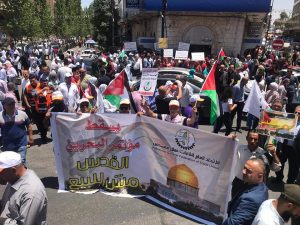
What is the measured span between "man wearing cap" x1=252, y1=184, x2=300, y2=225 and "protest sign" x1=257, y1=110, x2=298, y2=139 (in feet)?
9.73

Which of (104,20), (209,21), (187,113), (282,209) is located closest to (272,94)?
(187,113)

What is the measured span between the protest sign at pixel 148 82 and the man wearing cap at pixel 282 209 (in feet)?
23.3

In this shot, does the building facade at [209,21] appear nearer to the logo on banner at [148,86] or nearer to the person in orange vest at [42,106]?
the logo on banner at [148,86]

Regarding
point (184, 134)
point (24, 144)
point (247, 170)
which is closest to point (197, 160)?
point (184, 134)

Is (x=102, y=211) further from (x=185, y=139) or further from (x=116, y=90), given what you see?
(x=116, y=90)

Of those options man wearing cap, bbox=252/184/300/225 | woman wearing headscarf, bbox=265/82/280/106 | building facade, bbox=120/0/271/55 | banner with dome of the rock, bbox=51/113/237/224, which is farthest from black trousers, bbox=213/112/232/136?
building facade, bbox=120/0/271/55

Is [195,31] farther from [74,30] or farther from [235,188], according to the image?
[74,30]

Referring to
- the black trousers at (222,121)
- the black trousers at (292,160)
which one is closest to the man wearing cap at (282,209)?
the black trousers at (292,160)

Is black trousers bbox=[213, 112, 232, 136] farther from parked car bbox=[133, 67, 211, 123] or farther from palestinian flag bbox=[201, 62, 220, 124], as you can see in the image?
palestinian flag bbox=[201, 62, 220, 124]

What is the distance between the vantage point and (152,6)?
36.5 meters

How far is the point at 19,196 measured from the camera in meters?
3.27

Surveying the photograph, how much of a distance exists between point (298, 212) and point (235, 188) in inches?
80.8

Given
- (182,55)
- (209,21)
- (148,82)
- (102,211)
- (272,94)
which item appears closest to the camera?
(102,211)

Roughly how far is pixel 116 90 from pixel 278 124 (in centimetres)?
353
